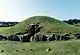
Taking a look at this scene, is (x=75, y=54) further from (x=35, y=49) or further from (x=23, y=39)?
(x=23, y=39)

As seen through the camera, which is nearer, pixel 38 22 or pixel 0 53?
pixel 0 53

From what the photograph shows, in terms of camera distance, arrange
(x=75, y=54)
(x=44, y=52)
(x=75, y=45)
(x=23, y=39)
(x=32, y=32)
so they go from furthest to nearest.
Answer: (x=32, y=32) < (x=23, y=39) < (x=75, y=45) < (x=44, y=52) < (x=75, y=54)

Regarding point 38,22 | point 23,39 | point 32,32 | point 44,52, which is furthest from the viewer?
point 38,22

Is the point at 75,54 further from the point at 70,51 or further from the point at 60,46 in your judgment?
the point at 60,46

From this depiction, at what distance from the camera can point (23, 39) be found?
62.2m

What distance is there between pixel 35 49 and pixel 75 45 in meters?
6.66

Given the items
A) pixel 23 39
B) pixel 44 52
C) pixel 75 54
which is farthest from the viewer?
pixel 23 39

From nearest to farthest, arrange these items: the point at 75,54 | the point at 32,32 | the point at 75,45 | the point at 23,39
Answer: the point at 75,54
the point at 75,45
the point at 23,39
the point at 32,32

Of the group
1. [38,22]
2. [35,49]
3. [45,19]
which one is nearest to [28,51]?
[35,49]

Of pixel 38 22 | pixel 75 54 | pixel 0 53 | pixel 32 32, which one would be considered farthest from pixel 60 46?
pixel 38 22

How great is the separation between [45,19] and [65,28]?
12.5 m

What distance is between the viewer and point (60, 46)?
114ft

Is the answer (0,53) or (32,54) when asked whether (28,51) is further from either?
(0,53)

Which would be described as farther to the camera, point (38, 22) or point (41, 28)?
point (38, 22)
